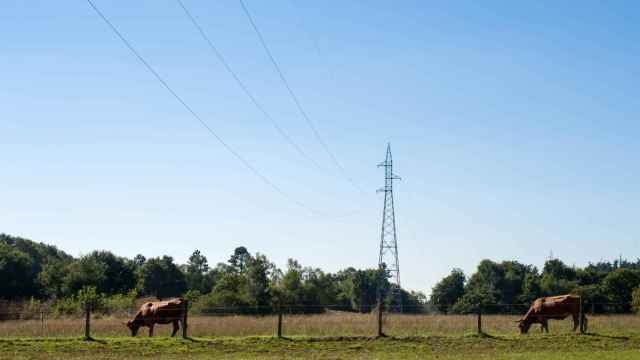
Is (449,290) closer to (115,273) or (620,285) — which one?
(620,285)

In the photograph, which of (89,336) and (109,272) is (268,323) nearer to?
(89,336)

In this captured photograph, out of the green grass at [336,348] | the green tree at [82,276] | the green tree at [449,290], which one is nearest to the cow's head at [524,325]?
the green grass at [336,348]

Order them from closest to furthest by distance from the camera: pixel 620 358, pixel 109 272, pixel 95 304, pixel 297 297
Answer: pixel 620 358
pixel 95 304
pixel 297 297
pixel 109 272

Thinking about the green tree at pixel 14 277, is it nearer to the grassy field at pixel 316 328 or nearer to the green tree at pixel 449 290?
the grassy field at pixel 316 328

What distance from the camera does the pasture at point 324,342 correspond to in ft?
85.1

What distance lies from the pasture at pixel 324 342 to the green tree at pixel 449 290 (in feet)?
285

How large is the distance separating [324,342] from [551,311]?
515 inches

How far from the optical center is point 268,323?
118ft

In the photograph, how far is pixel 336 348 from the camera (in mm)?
27844

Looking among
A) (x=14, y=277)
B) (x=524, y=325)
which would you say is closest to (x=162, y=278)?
(x=14, y=277)

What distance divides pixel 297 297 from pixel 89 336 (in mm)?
47510

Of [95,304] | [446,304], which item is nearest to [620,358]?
[95,304]

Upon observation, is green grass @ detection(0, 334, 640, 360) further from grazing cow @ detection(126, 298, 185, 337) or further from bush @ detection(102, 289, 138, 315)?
bush @ detection(102, 289, 138, 315)

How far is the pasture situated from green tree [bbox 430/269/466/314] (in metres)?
86.8
